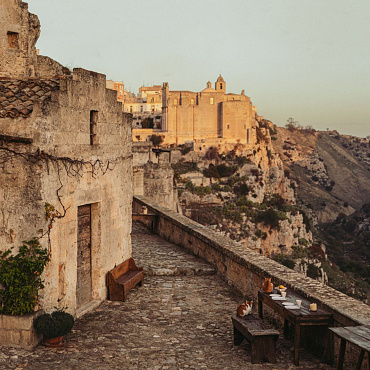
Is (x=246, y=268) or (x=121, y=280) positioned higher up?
(x=246, y=268)

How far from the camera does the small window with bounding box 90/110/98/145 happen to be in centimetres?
780

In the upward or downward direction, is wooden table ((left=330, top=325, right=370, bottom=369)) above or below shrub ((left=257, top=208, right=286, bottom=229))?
above

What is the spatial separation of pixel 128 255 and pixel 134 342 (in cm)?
296

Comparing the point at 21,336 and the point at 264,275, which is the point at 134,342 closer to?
the point at 21,336

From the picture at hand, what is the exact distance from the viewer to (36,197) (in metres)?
6.13

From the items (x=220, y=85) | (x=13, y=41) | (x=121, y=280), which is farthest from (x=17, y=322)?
(x=220, y=85)

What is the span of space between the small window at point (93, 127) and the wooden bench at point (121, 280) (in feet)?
7.81

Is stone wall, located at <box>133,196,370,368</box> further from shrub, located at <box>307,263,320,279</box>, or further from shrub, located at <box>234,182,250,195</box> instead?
shrub, located at <box>234,182,250,195</box>

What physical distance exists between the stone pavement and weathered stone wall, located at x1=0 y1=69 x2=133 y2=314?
2.01 ft

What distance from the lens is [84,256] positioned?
307 inches

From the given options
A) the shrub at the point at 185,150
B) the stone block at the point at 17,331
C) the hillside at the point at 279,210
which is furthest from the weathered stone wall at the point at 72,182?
the shrub at the point at 185,150

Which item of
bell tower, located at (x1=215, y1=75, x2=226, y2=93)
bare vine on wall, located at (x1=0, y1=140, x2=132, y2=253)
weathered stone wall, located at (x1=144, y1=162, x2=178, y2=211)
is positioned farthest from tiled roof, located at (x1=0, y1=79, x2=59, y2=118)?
bell tower, located at (x1=215, y1=75, x2=226, y2=93)

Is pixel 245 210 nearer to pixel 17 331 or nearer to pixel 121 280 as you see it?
pixel 121 280

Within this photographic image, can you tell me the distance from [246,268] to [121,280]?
7.54 ft
